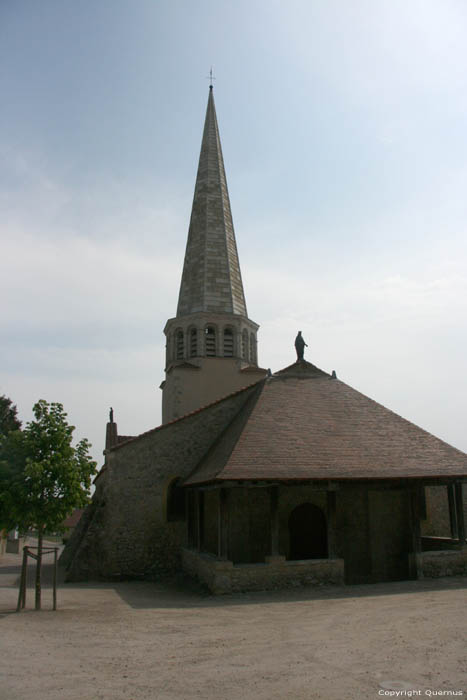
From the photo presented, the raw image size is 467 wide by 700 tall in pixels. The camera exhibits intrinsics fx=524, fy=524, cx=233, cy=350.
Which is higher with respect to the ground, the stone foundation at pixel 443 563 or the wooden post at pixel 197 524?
the wooden post at pixel 197 524

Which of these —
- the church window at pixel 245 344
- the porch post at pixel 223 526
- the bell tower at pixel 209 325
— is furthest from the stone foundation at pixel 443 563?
the church window at pixel 245 344

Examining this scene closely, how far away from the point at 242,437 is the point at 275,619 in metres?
5.21

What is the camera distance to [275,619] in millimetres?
9797

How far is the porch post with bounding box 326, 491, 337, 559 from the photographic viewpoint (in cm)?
1360

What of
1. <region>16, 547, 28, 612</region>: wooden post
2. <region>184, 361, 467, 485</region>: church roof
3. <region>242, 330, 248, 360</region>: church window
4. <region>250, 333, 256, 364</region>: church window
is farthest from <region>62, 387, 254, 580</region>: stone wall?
<region>250, 333, 256, 364</region>: church window

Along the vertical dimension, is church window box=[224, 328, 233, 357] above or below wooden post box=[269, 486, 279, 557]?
above

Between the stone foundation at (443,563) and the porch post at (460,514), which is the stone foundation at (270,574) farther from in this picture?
the porch post at (460,514)

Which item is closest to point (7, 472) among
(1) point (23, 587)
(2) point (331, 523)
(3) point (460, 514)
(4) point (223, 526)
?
(1) point (23, 587)

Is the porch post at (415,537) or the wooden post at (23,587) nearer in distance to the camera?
the wooden post at (23,587)

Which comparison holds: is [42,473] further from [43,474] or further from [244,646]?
[244,646]

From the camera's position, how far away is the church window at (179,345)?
82.2 ft

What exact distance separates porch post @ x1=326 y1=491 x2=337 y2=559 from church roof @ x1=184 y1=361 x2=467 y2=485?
97 centimetres

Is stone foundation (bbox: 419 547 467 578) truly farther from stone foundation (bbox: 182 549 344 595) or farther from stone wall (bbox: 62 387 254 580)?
stone wall (bbox: 62 387 254 580)

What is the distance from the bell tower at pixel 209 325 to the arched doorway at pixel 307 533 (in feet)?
28.2
